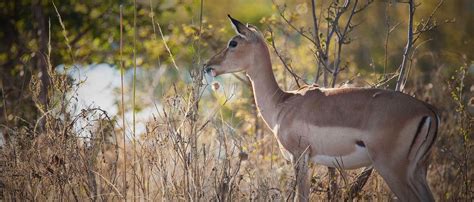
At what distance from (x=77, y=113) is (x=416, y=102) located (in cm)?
242

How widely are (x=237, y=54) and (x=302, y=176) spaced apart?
1.41 metres

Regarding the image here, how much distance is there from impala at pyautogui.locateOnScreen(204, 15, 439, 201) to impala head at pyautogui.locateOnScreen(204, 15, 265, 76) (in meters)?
0.42

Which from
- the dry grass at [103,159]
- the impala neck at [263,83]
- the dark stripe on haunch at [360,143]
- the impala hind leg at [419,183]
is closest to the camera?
the dry grass at [103,159]

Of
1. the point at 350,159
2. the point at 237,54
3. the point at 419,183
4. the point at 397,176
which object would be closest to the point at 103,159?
the point at 237,54

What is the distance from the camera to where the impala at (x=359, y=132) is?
5.38 metres

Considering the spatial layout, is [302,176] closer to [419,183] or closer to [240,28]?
[419,183]

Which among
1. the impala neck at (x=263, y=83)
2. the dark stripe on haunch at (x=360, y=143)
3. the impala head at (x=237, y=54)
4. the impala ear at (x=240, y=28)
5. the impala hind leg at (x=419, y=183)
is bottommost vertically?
the impala hind leg at (x=419, y=183)

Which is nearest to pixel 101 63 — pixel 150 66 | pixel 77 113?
pixel 150 66

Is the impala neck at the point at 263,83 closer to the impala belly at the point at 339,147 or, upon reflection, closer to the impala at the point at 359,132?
the impala at the point at 359,132

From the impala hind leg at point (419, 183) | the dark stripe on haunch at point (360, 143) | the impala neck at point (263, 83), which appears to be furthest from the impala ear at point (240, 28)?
the impala hind leg at point (419, 183)

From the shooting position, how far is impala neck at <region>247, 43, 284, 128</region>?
6.54m

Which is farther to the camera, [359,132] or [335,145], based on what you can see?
[335,145]

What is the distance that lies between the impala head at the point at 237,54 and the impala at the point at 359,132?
423mm

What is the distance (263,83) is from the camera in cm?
667
